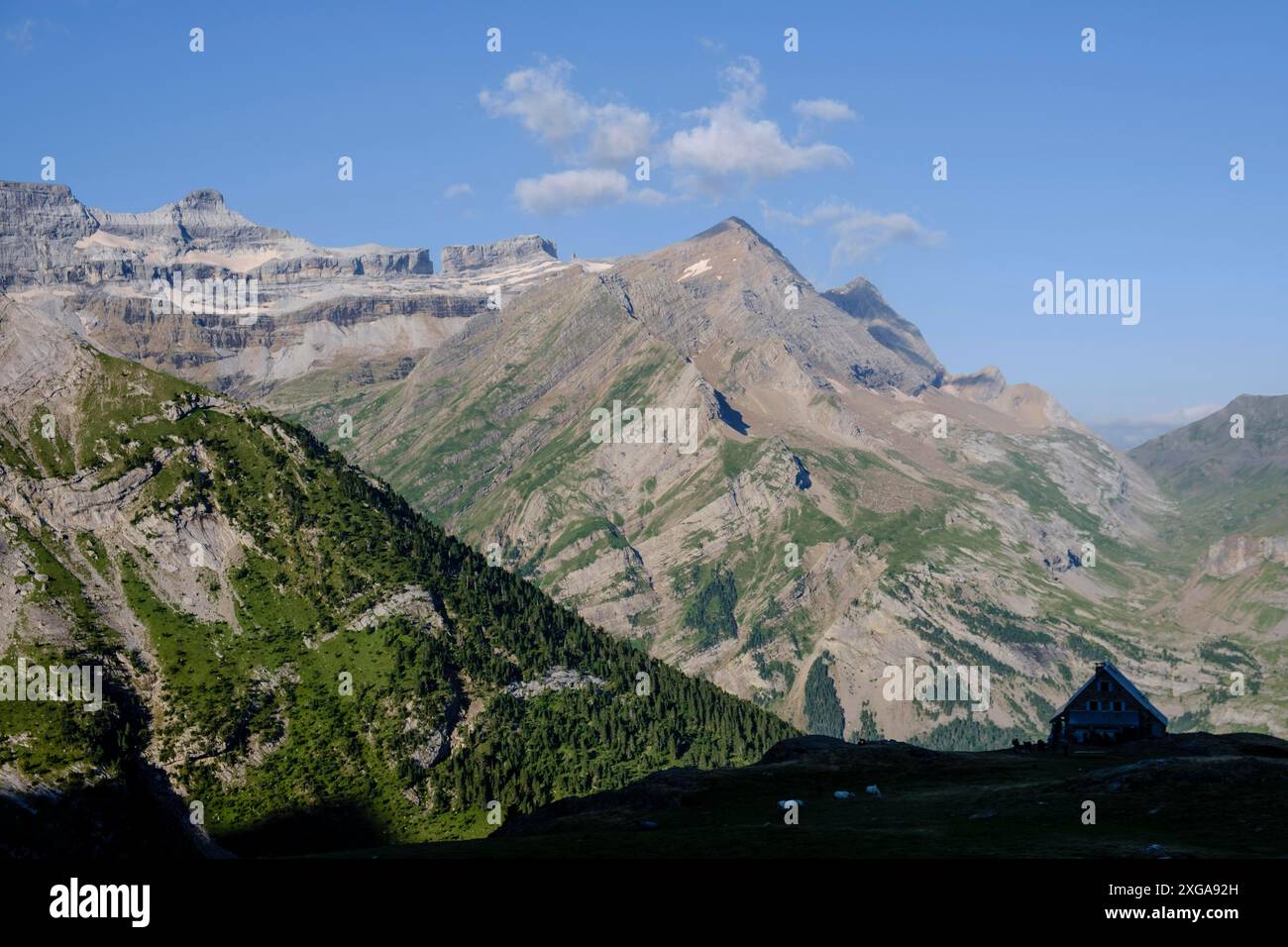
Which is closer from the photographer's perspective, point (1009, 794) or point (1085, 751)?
point (1009, 794)

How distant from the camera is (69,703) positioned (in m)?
195

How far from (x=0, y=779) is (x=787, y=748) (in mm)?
113559

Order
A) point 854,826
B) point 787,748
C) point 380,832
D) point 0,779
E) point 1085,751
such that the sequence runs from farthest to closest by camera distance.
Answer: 1. point 380,832
2. point 0,779
3. point 787,748
4. point 1085,751
5. point 854,826

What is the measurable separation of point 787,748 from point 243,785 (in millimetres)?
106538
